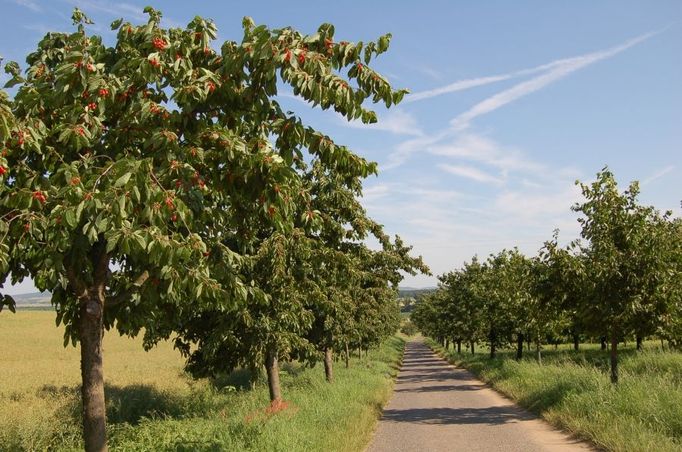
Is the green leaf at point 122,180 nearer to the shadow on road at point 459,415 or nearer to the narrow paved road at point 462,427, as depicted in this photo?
the narrow paved road at point 462,427

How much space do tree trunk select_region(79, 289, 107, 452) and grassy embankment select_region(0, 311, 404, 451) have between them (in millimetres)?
3432

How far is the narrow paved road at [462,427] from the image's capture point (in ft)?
34.4

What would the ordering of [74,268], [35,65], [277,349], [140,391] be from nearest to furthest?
[74,268], [35,65], [277,349], [140,391]

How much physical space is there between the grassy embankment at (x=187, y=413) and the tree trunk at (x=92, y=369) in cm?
343

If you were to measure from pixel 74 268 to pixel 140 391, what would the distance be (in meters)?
15.2

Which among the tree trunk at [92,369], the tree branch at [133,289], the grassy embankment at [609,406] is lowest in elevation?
the grassy embankment at [609,406]

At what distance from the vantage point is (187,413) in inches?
575

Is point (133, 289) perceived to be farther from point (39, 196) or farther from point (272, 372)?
point (272, 372)

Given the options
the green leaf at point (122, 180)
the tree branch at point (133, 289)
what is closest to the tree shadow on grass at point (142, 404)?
the tree branch at point (133, 289)

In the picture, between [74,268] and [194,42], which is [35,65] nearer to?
[194,42]

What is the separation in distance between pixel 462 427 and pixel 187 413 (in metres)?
7.41

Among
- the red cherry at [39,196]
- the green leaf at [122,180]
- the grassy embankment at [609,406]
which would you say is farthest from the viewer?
the grassy embankment at [609,406]

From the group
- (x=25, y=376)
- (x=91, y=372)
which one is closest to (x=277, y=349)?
(x=91, y=372)

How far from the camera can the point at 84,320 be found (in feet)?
16.5
